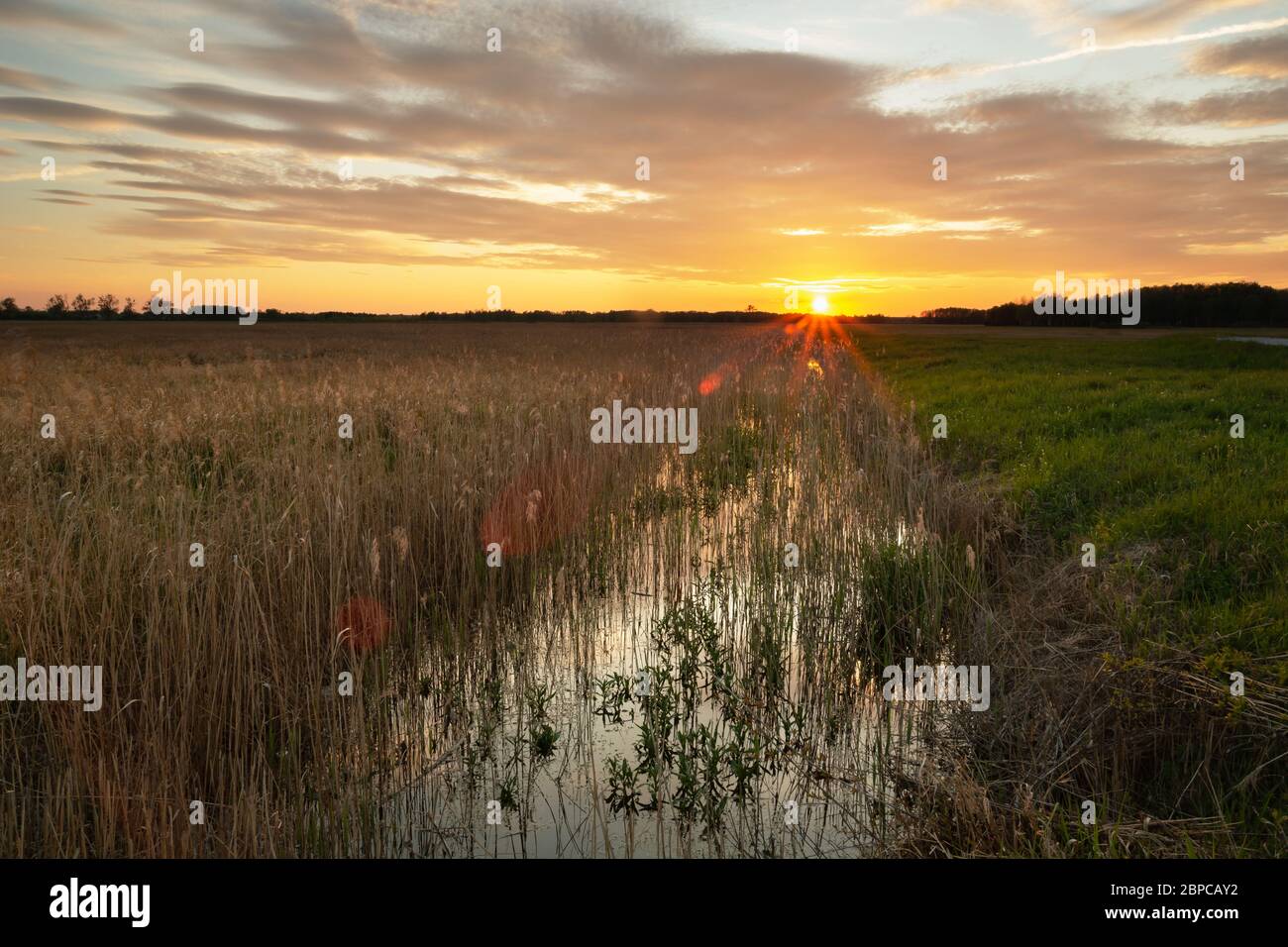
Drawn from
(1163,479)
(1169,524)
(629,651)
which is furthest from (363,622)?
(1163,479)

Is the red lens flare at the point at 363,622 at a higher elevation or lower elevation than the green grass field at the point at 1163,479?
lower

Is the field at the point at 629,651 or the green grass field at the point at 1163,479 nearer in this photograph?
the field at the point at 629,651

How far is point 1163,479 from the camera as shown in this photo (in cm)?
761

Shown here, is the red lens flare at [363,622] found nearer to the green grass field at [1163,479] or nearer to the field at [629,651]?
the field at [629,651]

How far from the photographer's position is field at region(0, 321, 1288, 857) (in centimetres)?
344

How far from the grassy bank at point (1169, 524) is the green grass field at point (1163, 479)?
17 millimetres

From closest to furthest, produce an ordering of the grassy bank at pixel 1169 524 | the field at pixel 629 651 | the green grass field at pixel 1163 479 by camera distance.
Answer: the field at pixel 629 651 → the grassy bank at pixel 1169 524 → the green grass field at pixel 1163 479

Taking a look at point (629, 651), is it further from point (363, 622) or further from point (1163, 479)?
point (1163, 479)

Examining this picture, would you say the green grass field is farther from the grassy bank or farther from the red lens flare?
the red lens flare

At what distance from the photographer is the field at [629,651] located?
3.44 meters

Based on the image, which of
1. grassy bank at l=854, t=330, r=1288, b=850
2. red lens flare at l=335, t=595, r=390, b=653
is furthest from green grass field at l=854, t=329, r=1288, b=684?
red lens flare at l=335, t=595, r=390, b=653

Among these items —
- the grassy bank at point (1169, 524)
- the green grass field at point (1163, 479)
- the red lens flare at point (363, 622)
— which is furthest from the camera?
the red lens flare at point (363, 622)

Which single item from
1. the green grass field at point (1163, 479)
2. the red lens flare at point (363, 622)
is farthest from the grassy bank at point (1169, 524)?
the red lens flare at point (363, 622)

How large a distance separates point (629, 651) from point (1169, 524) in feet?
15.7
